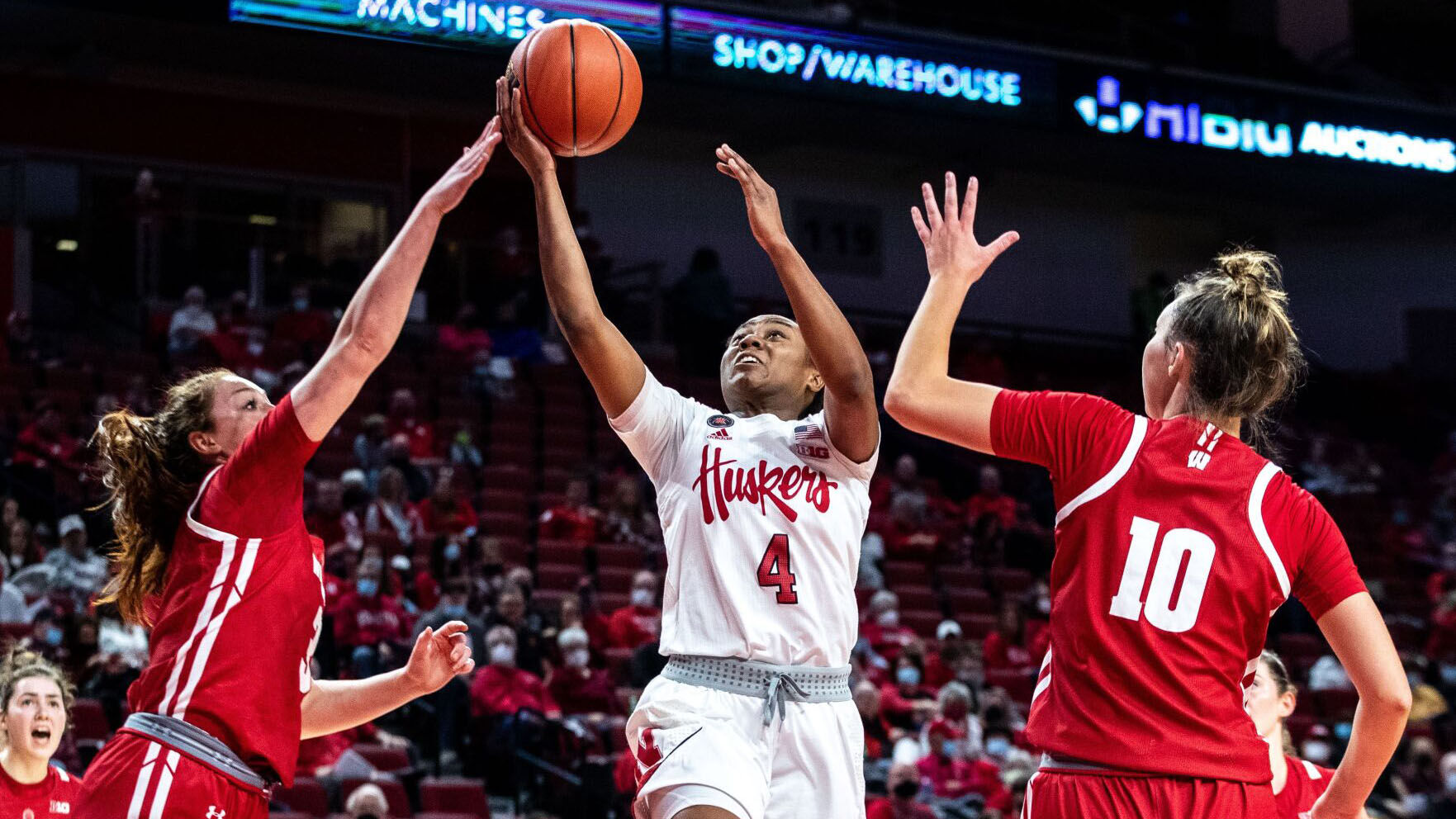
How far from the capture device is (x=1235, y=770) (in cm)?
306

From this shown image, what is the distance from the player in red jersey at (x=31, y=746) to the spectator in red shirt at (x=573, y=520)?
7014 mm

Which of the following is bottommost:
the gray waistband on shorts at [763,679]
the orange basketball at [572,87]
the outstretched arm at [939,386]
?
the gray waistband on shorts at [763,679]

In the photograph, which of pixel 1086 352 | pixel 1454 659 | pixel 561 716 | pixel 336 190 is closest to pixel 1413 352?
A: pixel 1086 352

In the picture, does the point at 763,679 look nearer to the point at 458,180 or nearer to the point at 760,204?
the point at 760,204

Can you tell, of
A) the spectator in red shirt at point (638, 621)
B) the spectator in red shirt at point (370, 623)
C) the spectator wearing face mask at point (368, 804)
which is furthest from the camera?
the spectator in red shirt at point (638, 621)

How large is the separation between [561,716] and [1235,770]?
23.8ft

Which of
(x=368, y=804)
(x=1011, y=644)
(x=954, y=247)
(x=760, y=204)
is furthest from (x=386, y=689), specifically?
(x=1011, y=644)

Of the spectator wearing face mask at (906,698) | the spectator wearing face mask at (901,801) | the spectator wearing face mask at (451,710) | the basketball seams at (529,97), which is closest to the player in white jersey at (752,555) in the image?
the basketball seams at (529,97)

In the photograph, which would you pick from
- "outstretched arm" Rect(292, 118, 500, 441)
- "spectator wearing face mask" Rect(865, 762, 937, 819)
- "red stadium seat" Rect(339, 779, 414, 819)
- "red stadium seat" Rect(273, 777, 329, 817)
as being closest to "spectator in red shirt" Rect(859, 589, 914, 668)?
"spectator wearing face mask" Rect(865, 762, 937, 819)

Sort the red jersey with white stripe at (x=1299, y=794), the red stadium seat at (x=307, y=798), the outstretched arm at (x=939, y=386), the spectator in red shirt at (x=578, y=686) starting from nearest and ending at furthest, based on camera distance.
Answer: the outstretched arm at (x=939, y=386) < the red jersey with white stripe at (x=1299, y=794) < the red stadium seat at (x=307, y=798) < the spectator in red shirt at (x=578, y=686)

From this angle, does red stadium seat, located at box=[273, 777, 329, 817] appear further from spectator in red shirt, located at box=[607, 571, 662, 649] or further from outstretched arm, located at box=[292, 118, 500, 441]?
outstretched arm, located at box=[292, 118, 500, 441]

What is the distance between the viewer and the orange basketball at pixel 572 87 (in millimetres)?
4164

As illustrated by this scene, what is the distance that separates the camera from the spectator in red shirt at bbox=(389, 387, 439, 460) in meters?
13.3

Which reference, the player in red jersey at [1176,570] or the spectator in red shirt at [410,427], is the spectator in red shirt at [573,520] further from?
the player in red jersey at [1176,570]
